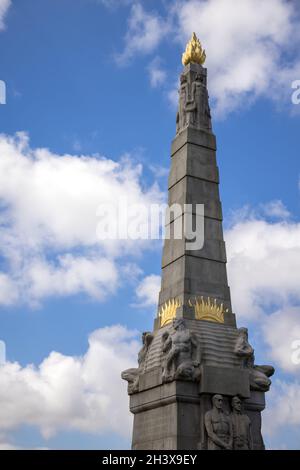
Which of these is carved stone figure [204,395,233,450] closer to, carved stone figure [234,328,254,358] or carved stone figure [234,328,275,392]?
carved stone figure [234,328,275,392]

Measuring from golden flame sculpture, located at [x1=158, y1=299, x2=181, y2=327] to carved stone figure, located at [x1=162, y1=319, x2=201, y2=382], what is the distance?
128cm

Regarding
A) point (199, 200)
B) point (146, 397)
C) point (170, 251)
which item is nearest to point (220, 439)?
point (146, 397)

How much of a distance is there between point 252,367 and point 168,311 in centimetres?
325

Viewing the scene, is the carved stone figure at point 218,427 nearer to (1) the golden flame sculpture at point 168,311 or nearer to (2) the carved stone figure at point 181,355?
(2) the carved stone figure at point 181,355

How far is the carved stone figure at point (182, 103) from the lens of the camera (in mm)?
22766

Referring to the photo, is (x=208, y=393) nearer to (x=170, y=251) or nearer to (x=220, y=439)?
(x=220, y=439)

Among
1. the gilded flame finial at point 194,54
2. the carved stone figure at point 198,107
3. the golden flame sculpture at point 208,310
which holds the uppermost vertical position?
the gilded flame finial at point 194,54

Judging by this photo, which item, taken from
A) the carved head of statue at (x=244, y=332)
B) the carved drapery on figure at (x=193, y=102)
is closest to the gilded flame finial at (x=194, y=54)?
the carved drapery on figure at (x=193, y=102)

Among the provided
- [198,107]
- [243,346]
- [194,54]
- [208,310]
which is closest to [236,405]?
[243,346]

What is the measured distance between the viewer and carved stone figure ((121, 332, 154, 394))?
62.8ft

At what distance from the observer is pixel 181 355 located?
17.2 meters

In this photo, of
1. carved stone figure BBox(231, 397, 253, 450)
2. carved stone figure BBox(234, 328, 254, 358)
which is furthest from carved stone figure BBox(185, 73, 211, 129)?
carved stone figure BBox(231, 397, 253, 450)

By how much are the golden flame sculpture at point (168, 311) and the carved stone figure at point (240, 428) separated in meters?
3.43
